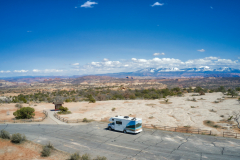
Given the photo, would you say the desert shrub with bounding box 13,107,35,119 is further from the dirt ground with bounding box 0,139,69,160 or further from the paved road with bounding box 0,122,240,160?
the dirt ground with bounding box 0,139,69,160

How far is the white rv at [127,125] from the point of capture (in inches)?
882

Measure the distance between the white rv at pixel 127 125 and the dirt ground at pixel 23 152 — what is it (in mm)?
9560

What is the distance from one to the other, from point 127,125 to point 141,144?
4399 millimetres

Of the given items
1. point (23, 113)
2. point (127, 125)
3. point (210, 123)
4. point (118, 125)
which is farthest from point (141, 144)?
point (23, 113)

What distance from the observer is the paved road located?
16141 millimetres

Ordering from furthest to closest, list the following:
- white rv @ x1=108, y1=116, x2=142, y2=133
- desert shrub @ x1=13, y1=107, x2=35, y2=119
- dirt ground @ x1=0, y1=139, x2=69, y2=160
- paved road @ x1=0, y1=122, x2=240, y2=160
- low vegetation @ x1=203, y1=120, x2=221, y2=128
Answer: desert shrub @ x1=13, y1=107, x2=35, y2=119, low vegetation @ x1=203, y1=120, x2=221, y2=128, white rv @ x1=108, y1=116, x2=142, y2=133, paved road @ x1=0, y1=122, x2=240, y2=160, dirt ground @ x1=0, y1=139, x2=69, y2=160

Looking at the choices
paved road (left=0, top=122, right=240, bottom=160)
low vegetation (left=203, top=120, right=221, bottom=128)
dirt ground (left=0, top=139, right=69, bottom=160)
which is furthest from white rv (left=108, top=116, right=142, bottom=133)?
low vegetation (left=203, top=120, right=221, bottom=128)

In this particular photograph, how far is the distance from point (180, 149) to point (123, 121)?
28.8ft

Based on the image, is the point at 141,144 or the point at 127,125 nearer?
the point at 141,144

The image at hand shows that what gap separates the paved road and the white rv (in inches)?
30.6

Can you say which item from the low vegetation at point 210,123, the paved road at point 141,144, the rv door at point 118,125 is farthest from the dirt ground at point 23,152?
the low vegetation at point 210,123

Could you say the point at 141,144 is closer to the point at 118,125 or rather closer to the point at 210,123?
the point at 118,125

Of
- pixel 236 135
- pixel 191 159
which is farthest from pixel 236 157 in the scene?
pixel 236 135

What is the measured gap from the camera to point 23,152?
15.9m
